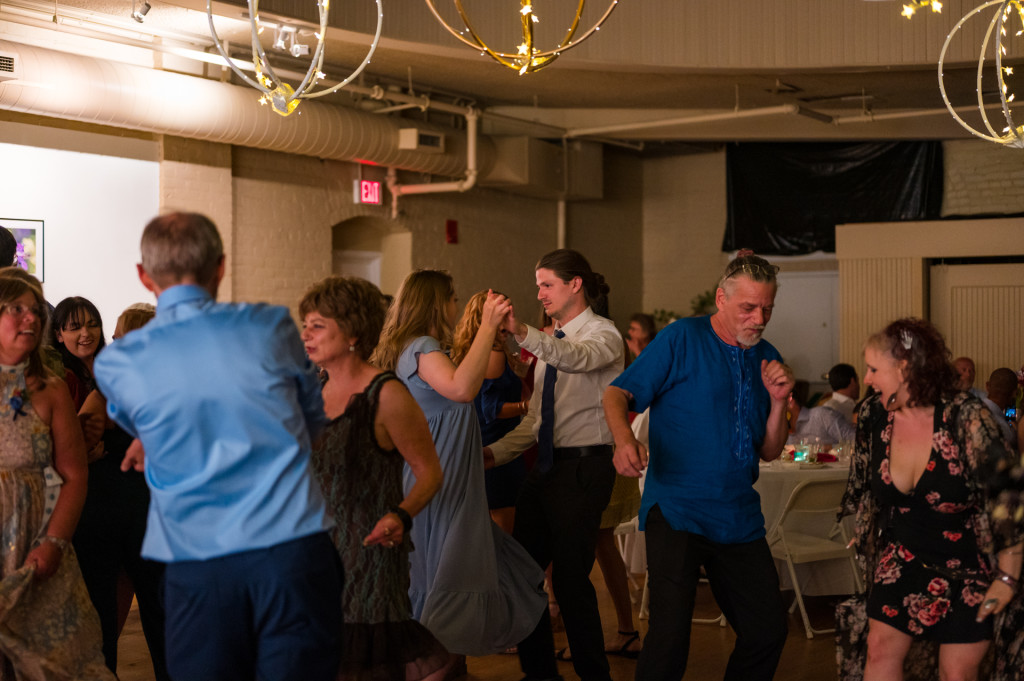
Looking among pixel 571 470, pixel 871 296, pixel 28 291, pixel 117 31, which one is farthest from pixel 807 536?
pixel 871 296

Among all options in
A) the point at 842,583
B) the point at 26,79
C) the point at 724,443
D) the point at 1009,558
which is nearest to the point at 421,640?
the point at 724,443

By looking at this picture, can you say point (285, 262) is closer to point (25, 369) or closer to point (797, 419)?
point (797, 419)

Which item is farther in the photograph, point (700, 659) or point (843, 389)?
point (843, 389)

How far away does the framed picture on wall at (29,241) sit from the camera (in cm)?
758

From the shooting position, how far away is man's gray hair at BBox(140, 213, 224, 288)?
2213mm

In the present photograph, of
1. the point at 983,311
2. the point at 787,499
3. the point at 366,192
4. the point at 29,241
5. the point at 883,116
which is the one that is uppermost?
the point at 883,116

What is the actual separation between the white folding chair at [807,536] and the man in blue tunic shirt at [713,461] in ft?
6.73

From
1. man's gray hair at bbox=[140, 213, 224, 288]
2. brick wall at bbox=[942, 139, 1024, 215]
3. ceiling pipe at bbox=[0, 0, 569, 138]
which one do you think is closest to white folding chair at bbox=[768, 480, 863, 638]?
man's gray hair at bbox=[140, 213, 224, 288]

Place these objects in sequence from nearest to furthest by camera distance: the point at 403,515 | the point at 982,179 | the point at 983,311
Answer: the point at 403,515
the point at 982,179
the point at 983,311

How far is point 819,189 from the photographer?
12.1 m

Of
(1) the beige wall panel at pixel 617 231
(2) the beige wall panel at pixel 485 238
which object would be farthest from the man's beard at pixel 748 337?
(1) the beige wall panel at pixel 617 231

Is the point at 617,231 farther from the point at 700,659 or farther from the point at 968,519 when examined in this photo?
the point at 968,519

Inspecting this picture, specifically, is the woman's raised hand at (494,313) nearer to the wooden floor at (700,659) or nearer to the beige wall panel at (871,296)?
the wooden floor at (700,659)

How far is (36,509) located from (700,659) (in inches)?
121
